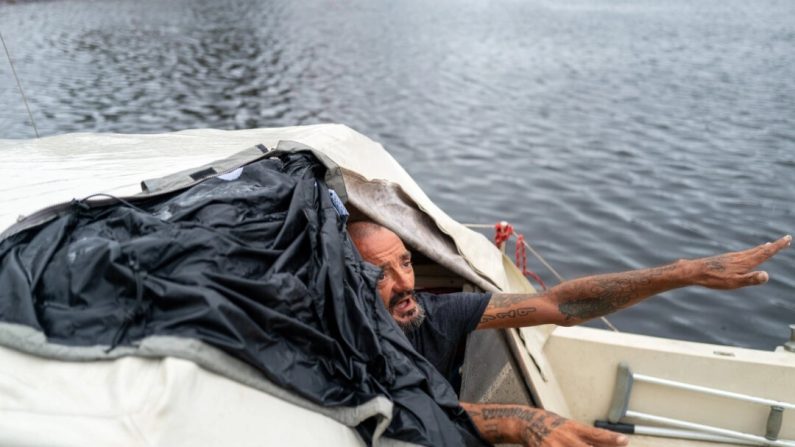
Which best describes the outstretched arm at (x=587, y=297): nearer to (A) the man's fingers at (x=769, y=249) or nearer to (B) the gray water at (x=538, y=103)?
(A) the man's fingers at (x=769, y=249)

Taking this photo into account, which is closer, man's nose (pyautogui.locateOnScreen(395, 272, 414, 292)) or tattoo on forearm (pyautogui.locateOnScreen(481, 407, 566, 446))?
tattoo on forearm (pyautogui.locateOnScreen(481, 407, 566, 446))

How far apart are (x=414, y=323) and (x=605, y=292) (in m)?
1.07

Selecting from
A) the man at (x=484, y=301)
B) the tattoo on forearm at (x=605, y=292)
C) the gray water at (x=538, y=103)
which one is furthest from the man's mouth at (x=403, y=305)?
the gray water at (x=538, y=103)

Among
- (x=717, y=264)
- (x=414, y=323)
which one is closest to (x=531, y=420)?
(x=414, y=323)

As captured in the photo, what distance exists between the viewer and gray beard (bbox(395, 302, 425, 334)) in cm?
377

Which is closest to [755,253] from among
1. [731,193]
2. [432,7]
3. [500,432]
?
[500,432]

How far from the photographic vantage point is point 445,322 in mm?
3898

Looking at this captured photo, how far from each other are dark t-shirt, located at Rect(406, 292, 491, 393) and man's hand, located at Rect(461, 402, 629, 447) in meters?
0.47

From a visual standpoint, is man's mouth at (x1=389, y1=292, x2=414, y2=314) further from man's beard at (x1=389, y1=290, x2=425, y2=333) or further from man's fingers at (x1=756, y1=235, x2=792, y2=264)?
man's fingers at (x1=756, y1=235, x2=792, y2=264)

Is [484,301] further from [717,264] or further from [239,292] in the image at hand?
[239,292]

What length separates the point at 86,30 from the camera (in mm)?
26484

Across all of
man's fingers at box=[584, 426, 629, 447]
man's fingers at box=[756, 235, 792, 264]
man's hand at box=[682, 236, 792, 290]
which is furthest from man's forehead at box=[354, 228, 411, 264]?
man's fingers at box=[756, 235, 792, 264]

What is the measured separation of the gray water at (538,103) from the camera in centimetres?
1050

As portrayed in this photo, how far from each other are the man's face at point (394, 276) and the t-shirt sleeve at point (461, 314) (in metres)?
0.18
